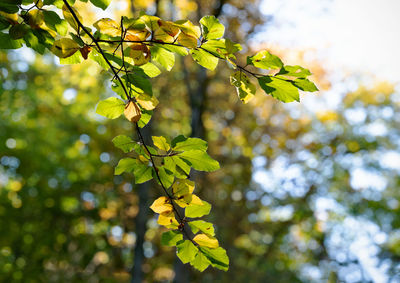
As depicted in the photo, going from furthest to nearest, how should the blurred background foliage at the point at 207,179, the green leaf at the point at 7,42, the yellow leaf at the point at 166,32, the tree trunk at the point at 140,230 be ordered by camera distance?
1. the blurred background foliage at the point at 207,179
2. the tree trunk at the point at 140,230
3. the green leaf at the point at 7,42
4. the yellow leaf at the point at 166,32

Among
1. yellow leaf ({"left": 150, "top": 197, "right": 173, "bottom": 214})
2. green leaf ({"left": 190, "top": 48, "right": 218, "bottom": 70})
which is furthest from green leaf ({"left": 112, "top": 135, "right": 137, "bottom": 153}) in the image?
green leaf ({"left": 190, "top": 48, "right": 218, "bottom": 70})

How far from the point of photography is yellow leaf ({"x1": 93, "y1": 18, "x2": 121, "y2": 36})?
28.3 inches

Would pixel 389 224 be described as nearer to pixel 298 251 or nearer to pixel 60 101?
pixel 298 251

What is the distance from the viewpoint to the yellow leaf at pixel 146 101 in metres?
0.78

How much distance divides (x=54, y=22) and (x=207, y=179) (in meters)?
9.84

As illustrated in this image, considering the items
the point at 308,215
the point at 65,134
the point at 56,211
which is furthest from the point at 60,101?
the point at 308,215

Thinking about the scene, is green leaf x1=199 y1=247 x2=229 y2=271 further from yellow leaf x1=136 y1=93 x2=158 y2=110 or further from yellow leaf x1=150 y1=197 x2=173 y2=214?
yellow leaf x1=136 y1=93 x2=158 y2=110

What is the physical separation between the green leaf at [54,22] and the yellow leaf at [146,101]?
0.25 meters

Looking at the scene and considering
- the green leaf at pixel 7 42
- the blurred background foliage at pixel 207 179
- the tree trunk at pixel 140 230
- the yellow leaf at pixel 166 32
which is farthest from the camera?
the blurred background foliage at pixel 207 179

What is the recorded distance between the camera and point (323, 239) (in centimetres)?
1296

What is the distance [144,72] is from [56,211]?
1051cm

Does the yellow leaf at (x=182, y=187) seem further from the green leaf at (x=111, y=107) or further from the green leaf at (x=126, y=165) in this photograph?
the green leaf at (x=111, y=107)

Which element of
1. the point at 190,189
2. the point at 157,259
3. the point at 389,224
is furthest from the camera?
the point at 389,224

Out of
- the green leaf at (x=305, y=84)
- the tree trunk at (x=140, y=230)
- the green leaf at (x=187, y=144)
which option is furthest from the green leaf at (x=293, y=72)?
the tree trunk at (x=140, y=230)
